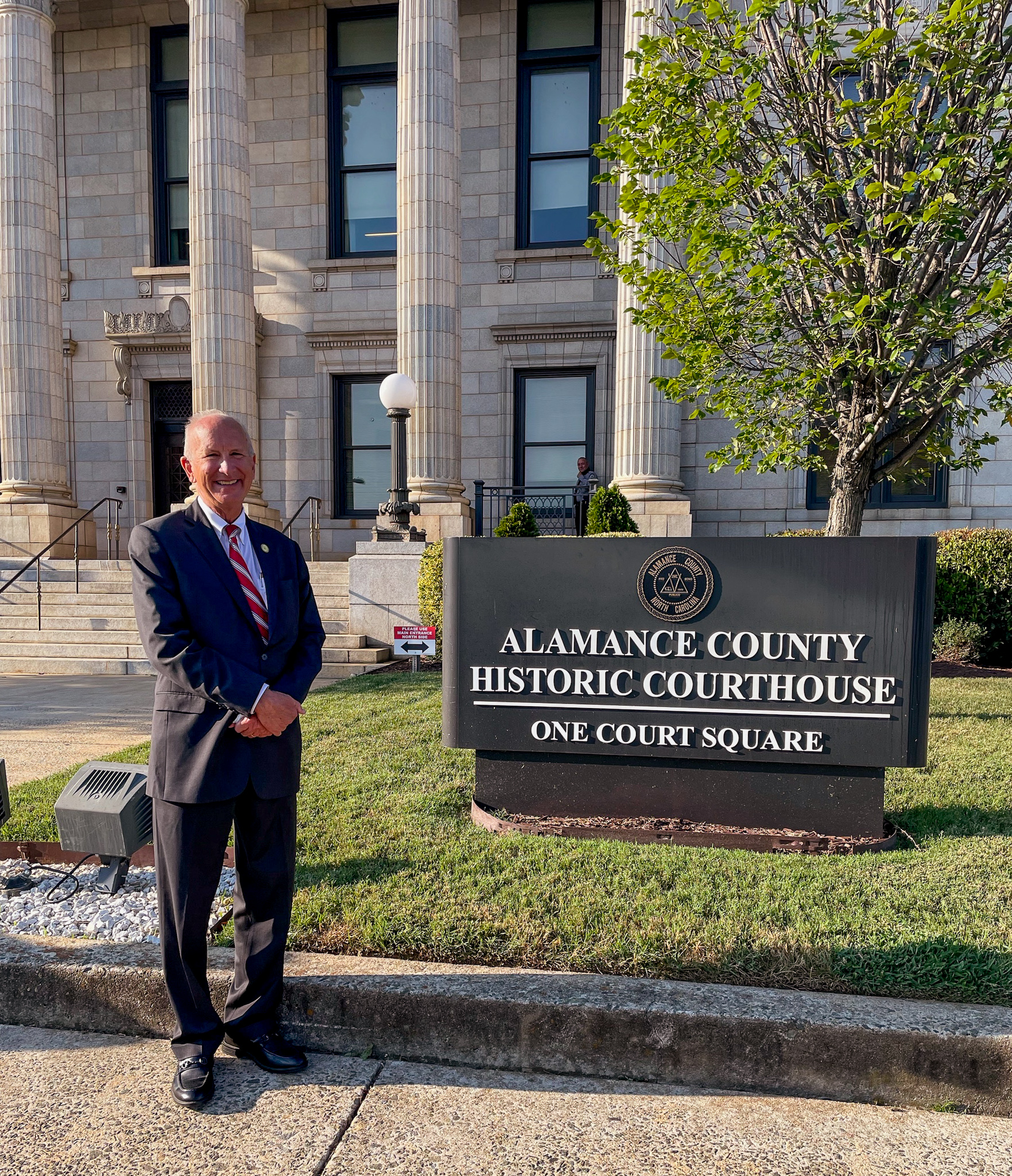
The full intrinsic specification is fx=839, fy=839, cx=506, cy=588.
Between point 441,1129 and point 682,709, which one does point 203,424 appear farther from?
point 682,709

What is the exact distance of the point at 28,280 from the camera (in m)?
15.9

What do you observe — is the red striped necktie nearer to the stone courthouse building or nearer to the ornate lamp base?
the ornate lamp base

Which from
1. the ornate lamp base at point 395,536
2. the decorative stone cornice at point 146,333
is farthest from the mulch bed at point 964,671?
the decorative stone cornice at point 146,333

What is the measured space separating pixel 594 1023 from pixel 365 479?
16043 mm

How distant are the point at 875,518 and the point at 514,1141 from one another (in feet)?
50.1

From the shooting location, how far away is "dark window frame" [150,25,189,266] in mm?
18062

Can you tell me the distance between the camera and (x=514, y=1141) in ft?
8.30

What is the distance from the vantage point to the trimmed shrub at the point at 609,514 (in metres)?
12.6

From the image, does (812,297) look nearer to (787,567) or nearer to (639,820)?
(787,567)

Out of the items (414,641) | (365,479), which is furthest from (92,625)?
(365,479)

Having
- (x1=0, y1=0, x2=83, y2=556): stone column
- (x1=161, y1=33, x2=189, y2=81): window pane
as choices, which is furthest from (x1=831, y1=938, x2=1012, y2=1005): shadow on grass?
(x1=161, y1=33, x2=189, y2=81): window pane

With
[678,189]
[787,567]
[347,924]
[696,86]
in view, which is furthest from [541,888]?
[696,86]

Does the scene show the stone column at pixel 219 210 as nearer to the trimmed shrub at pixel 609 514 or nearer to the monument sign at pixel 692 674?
the trimmed shrub at pixel 609 514

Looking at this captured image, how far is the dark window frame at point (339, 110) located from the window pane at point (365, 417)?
2.75 meters
